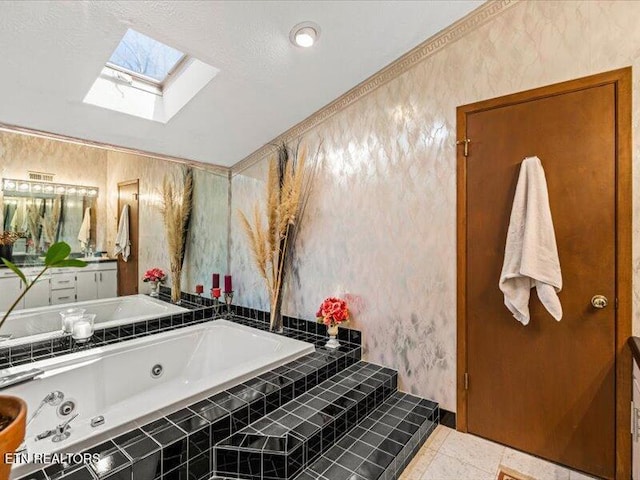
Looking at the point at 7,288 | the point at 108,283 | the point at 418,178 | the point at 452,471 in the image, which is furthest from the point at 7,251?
the point at 452,471

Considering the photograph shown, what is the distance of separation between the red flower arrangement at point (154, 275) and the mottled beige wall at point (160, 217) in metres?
0.04

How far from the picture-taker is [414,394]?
93.1 inches

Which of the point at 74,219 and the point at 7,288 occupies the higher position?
the point at 74,219

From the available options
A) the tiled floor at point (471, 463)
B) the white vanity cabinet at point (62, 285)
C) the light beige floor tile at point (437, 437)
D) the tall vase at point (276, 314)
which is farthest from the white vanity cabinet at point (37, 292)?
the light beige floor tile at point (437, 437)

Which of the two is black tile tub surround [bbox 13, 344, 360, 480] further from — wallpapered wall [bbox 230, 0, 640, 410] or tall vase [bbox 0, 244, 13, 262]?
tall vase [bbox 0, 244, 13, 262]

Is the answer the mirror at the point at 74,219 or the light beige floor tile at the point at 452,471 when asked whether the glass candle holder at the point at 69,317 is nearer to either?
the mirror at the point at 74,219

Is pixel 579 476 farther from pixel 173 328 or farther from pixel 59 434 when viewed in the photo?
pixel 173 328

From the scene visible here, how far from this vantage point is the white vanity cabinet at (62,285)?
2062mm

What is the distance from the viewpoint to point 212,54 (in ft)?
6.49

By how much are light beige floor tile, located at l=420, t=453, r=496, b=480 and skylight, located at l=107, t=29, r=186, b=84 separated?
→ 288cm

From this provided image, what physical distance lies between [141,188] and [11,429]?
214cm

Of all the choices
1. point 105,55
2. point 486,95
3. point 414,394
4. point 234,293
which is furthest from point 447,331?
point 105,55

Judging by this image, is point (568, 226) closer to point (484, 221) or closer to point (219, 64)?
point (484, 221)

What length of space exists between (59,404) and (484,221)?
2.68 m
